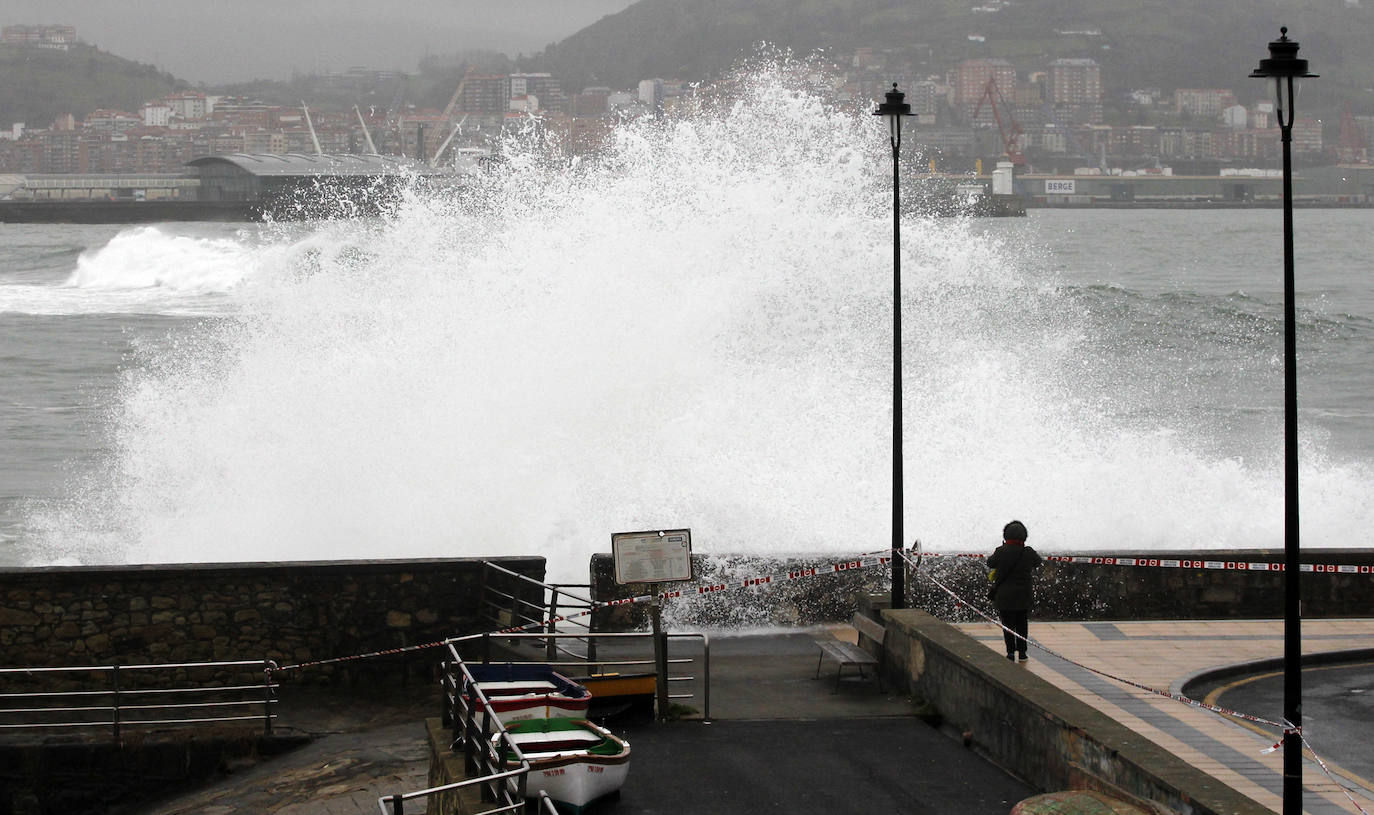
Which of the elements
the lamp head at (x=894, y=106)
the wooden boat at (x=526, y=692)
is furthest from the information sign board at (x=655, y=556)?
the lamp head at (x=894, y=106)

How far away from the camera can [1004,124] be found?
17800 cm

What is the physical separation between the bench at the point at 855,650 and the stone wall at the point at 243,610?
2714 millimetres

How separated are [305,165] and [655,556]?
13659 cm

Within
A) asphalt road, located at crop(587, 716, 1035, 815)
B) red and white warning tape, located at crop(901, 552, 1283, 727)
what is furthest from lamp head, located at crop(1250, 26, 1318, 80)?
asphalt road, located at crop(587, 716, 1035, 815)

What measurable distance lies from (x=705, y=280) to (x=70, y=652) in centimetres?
1397

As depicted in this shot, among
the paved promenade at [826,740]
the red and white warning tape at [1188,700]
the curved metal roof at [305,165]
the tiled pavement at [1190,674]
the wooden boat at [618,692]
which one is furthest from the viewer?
the curved metal roof at [305,165]

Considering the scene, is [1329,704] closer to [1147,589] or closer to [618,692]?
[1147,589]

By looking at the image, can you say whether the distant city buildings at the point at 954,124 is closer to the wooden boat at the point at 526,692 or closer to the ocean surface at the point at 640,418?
the ocean surface at the point at 640,418

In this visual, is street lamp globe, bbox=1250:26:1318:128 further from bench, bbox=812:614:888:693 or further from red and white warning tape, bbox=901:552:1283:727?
bench, bbox=812:614:888:693

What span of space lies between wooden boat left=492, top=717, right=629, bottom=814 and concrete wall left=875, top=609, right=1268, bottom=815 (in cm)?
256

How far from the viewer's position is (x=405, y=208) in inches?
1256

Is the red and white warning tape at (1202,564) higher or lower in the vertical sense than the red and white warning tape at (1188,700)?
higher

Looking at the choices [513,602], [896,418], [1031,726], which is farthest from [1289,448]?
[513,602]

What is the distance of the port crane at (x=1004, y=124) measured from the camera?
16325 centimetres
